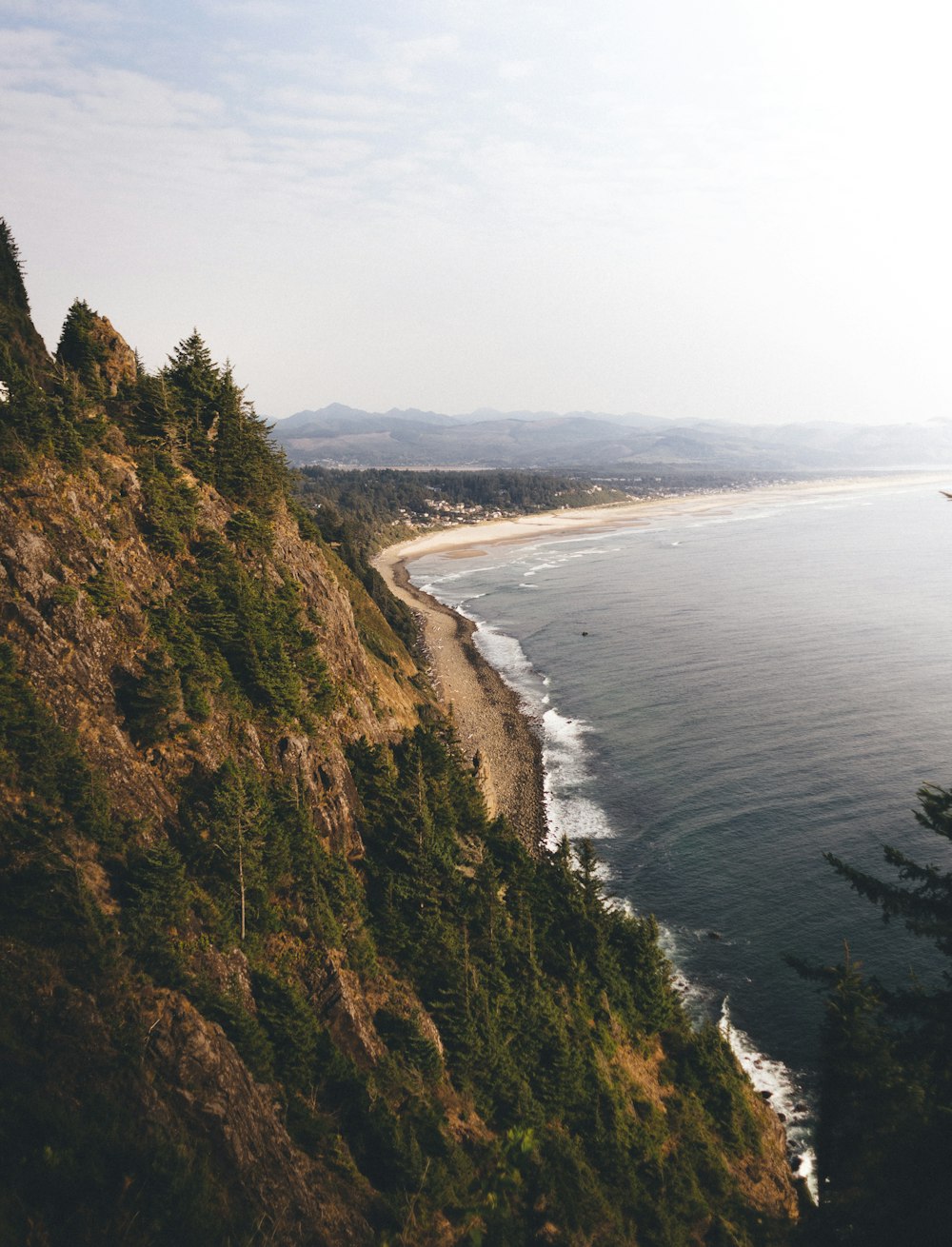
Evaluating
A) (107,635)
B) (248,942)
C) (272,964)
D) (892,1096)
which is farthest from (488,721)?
(107,635)

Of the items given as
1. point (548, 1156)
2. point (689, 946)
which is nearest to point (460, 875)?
point (548, 1156)

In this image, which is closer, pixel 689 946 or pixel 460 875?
pixel 460 875

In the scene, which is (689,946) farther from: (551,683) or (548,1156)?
(551,683)

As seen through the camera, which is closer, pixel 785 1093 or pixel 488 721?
pixel 785 1093

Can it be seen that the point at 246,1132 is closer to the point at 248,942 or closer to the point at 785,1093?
the point at 248,942

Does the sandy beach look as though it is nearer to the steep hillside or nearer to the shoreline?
the shoreline

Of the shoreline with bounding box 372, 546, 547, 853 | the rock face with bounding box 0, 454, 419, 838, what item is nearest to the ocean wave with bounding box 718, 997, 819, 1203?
the shoreline with bounding box 372, 546, 547, 853

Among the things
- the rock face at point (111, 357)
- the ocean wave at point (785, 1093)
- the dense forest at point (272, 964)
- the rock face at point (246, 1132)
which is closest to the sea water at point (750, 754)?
the ocean wave at point (785, 1093)
